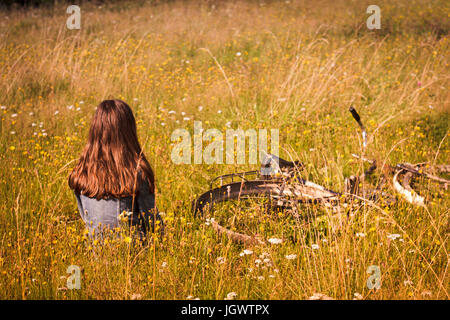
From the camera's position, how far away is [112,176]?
306 cm

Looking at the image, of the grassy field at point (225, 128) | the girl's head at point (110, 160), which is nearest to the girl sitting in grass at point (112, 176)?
the girl's head at point (110, 160)

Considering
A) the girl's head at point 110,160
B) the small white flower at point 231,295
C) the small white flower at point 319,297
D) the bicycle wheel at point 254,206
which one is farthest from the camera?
the bicycle wheel at point 254,206

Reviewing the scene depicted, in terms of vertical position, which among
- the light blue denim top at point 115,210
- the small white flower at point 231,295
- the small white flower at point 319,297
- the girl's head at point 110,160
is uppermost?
the girl's head at point 110,160

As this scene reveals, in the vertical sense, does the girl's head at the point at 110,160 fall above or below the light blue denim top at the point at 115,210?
above

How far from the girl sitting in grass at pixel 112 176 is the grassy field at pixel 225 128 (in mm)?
230

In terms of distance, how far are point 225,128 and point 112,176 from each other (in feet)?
7.35

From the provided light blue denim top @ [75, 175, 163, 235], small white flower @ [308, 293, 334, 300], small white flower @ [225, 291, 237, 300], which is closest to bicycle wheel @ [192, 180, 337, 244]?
light blue denim top @ [75, 175, 163, 235]

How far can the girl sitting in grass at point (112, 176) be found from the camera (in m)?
3.06

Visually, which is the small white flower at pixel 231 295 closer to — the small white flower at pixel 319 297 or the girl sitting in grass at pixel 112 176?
the small white flower at pixel 319 297

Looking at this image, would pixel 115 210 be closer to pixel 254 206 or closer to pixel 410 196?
pixel 254 206

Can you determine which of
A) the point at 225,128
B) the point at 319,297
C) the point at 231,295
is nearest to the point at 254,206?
the point at 231,295

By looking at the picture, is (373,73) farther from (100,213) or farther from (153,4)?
(153,4)
